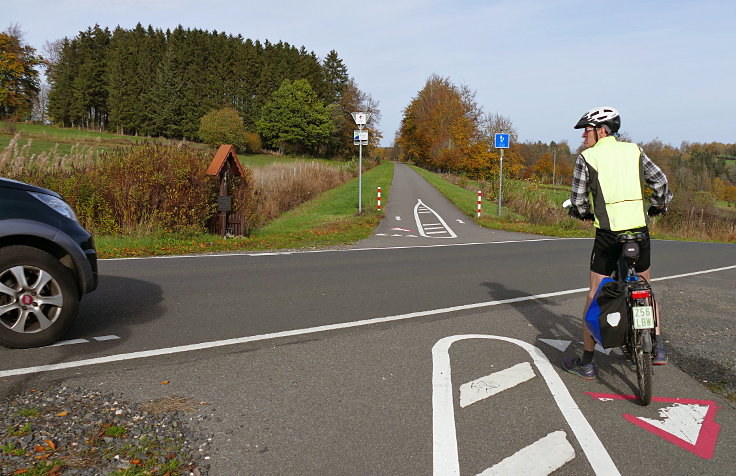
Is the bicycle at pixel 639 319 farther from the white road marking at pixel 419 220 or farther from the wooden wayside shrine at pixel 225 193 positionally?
the white road marking at pixel 419 220

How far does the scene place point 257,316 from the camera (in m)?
5.94

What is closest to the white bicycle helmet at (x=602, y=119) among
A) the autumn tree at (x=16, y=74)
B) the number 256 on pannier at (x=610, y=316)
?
the number 256 on pannier at (x=610, y=316)

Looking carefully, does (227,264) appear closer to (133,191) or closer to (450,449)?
(133,191)

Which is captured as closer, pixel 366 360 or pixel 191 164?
pixel 366 360

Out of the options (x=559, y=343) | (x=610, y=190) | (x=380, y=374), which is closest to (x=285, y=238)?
(x=559, y=343)

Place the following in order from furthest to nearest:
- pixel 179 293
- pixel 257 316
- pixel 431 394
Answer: pixel 179 293
pixel 257 316
pixel 431 394

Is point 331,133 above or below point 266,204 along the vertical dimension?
above

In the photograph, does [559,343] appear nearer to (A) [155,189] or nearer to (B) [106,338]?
(B) [106,338]

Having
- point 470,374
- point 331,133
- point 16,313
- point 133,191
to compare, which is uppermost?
point 331,133

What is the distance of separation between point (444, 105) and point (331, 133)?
2235 cm

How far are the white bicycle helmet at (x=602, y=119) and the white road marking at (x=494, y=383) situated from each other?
6.91 feet

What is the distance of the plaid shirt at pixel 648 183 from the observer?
4.09m

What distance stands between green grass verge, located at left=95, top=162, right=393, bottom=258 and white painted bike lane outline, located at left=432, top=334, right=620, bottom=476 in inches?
317

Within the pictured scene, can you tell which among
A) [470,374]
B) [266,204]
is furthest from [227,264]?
[266,204]
